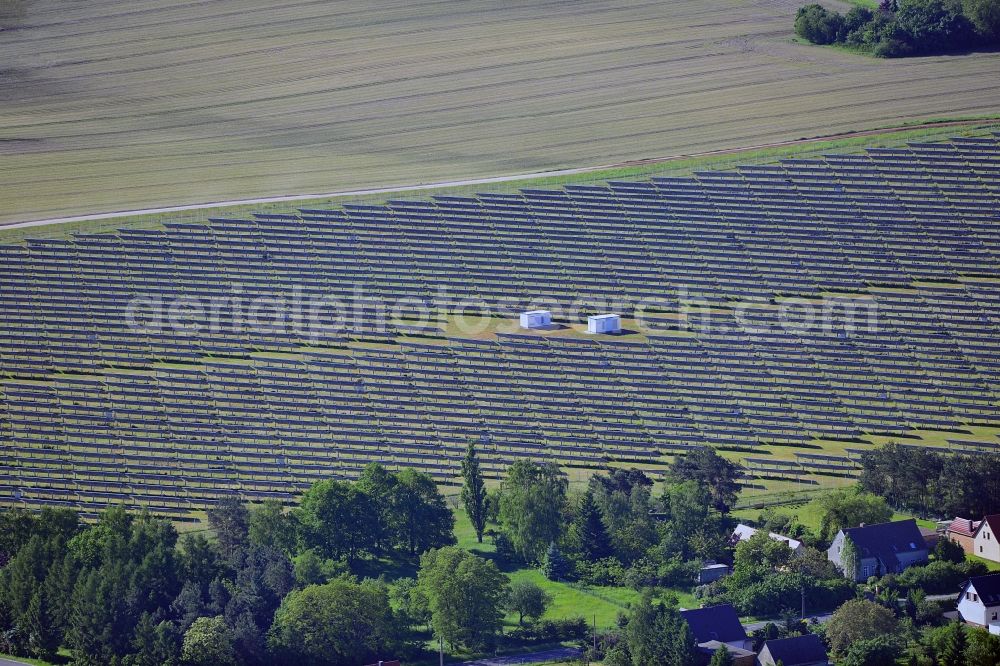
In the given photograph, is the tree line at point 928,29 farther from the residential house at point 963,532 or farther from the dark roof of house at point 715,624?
the dark roof of house at point 715,624

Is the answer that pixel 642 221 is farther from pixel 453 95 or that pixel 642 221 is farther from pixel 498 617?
pixel 498 617

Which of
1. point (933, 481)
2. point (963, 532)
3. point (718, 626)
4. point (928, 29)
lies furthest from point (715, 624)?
point (928, 29)

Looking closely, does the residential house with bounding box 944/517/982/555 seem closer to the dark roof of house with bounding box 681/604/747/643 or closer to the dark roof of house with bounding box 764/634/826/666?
the dark roof of house with bounding box 764/634/826/666

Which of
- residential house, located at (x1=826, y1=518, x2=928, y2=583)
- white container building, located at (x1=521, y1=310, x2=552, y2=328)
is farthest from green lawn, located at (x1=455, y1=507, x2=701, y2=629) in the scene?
white container building, located at (x1=521, y1=310, x2=552, y2=328)

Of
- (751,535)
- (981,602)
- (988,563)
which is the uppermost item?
(751,535)

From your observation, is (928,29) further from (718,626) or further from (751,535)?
(718,626)

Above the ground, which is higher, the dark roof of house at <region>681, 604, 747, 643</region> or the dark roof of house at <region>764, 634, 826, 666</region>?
the dark roof of house at <region>681, 604, 747, 643</region>
